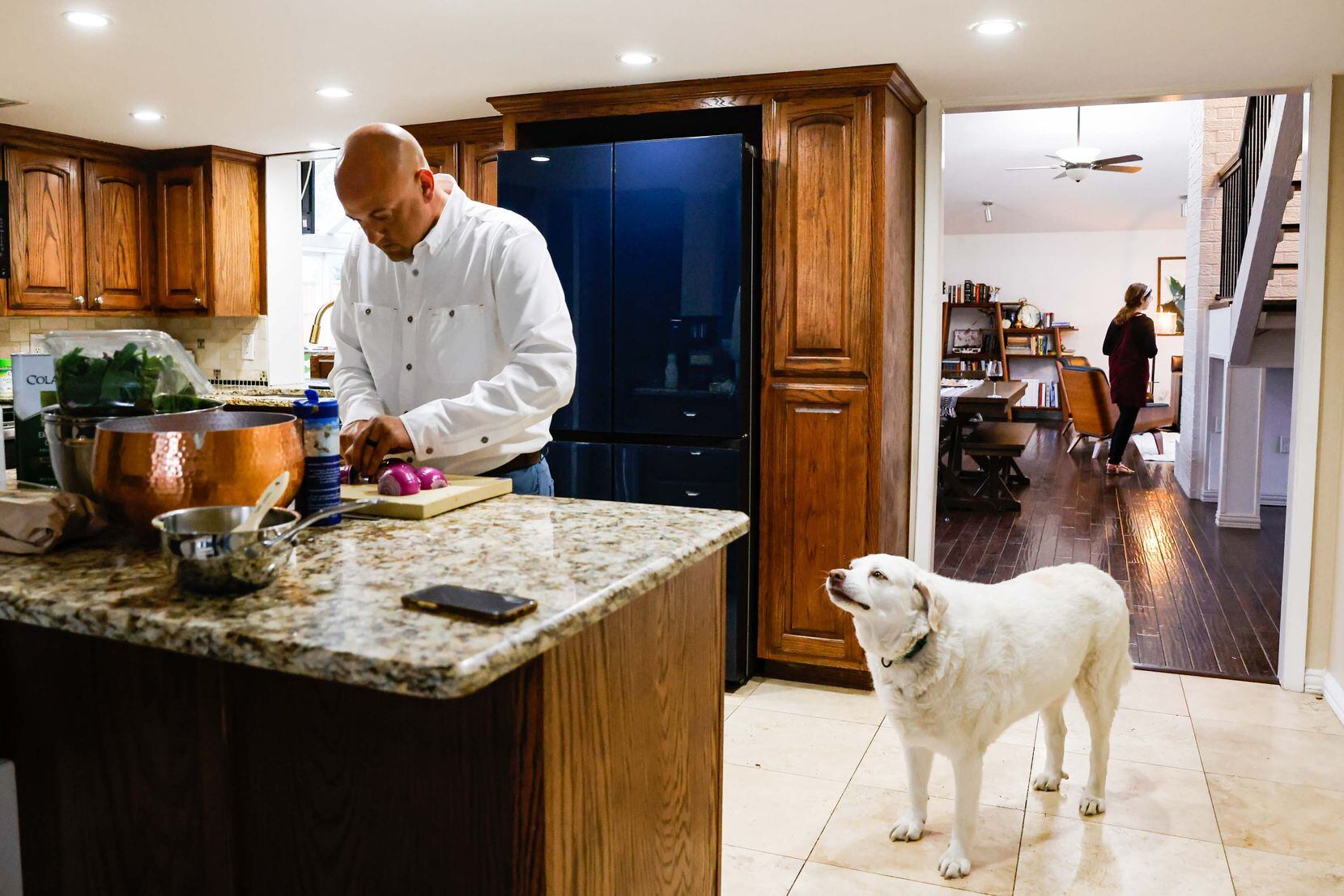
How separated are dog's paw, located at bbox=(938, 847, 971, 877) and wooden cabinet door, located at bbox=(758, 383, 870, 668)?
4.17 feet

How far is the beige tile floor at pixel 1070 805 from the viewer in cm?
241

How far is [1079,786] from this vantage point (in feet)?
9.51

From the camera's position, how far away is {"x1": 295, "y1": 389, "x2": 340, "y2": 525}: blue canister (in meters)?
1.48

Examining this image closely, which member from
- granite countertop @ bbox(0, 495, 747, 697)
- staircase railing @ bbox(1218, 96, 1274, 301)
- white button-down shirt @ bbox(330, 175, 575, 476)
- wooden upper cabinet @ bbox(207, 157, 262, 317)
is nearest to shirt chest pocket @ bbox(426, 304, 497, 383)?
white button-down shirt @ bbox(330, 175, 575, 476)

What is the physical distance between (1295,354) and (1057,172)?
7.09 metres

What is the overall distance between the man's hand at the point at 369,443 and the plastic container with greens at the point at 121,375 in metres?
0.30

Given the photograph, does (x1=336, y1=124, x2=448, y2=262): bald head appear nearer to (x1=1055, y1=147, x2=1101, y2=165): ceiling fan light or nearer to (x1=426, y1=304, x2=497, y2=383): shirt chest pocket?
(x1=426, y1=304, x2=497, y2=383): shirt chest pocket

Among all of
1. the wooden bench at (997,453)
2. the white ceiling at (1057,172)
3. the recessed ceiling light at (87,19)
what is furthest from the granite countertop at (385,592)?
the wooden bench at (997,453)

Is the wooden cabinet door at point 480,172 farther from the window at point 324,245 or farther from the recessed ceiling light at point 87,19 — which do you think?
the window at point 324,245

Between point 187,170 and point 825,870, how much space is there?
4479 mm

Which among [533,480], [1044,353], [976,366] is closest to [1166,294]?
[1044,353]

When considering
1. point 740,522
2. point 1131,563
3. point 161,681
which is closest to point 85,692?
point 161,681

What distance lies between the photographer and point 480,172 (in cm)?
442

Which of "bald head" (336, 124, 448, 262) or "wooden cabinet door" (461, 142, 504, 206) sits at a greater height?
"wooden cabinet door" (461, 142, 504, 206)
